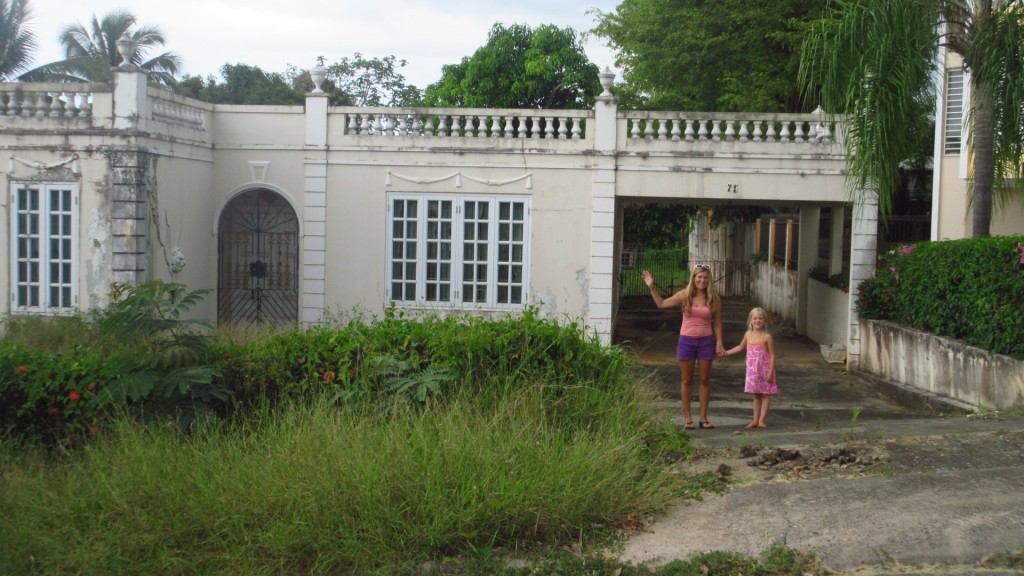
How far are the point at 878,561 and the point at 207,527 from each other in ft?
12.6

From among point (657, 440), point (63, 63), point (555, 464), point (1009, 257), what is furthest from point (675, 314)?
point (63, 63)

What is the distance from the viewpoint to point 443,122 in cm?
1639

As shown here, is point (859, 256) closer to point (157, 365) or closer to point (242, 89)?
point (157, 365)

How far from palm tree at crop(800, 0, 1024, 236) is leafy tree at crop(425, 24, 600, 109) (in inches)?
663

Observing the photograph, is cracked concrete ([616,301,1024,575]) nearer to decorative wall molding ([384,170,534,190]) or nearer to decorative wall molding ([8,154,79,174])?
decorative wall molding ([384,170,534,190])

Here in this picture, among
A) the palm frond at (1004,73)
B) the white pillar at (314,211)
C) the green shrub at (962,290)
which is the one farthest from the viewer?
the white pillar at (314,211)

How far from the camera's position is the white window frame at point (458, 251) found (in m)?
16.4

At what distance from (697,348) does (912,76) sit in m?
5.82

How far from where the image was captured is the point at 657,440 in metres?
7.56

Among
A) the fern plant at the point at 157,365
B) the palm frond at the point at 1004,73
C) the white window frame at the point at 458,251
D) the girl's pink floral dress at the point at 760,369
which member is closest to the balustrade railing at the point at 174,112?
the white window frame at the point at 458,251

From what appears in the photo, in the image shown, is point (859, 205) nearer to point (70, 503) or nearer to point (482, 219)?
point (482, 219)

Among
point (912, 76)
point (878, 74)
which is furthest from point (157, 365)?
point (912, 76)

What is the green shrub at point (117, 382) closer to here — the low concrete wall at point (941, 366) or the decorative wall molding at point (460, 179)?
the low concrete wall at point (941, 366)

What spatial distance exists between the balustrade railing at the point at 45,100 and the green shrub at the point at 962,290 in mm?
12127
